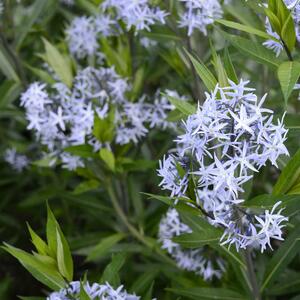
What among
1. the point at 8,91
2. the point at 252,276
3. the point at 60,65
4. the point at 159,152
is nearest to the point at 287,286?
the point at 252,276

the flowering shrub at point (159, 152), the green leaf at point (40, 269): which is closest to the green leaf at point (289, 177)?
the flowering shrub at point (159, 152)

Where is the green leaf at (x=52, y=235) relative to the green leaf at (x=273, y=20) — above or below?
below

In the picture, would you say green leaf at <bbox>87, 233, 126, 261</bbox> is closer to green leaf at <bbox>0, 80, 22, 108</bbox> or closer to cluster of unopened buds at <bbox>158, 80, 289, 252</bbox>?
green leaf at <bbox>0, 80, 22, 108</bbox>

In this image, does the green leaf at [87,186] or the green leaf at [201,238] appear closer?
the green leaf at [201,238]

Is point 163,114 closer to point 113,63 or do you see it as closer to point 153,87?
point 113,63

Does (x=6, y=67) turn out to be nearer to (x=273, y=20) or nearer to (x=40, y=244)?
(x=40, y=244)

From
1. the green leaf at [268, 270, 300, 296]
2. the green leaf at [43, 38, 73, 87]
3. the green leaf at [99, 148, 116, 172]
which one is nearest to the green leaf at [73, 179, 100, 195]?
the green leaf at [99, 148, 116, 172]

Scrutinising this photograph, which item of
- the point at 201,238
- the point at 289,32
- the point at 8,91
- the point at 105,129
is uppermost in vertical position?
the point at 289,32

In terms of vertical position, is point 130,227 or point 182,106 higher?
point 182,106

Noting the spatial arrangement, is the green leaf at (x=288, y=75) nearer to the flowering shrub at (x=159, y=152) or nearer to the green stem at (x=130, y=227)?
the flowering shrub at (x=159, y=152)
